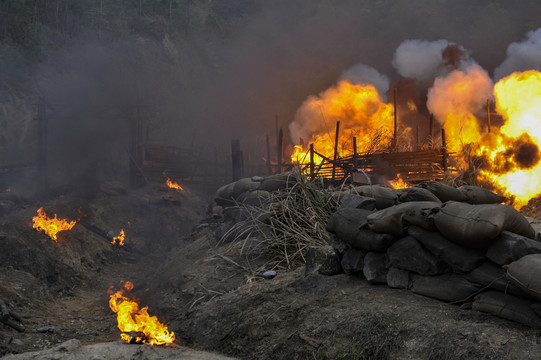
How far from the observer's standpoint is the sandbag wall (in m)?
3.05

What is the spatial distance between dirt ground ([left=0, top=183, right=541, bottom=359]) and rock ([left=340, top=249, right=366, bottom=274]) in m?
0.11

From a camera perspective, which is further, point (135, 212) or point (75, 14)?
point (75, 14)

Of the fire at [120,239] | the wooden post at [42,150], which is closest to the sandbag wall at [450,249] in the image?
the fire at [120,239]

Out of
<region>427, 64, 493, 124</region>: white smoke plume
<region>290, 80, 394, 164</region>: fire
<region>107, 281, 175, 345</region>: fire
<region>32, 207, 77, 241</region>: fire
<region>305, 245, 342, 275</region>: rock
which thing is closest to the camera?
<region>107, 281, 175, 345</region>: fire

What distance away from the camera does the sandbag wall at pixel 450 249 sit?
3.05 m

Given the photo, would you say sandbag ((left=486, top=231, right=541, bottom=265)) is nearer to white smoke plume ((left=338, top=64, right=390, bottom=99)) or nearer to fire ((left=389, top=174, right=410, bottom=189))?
fire ((left=389, top=174, right=410, bottom=189))

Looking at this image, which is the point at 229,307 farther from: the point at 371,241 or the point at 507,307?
the point at 507,307

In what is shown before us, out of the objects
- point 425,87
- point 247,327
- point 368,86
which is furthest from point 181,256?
point 425,87

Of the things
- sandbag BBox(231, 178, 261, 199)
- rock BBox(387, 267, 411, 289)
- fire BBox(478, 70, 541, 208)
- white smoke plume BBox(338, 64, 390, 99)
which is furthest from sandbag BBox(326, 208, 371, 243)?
white smoke plume BBox(338, 64, 390, 99)

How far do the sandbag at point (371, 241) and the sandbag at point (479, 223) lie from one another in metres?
0.64

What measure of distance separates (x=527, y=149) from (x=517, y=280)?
35.6 ft

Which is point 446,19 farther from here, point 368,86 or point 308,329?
point 308,329

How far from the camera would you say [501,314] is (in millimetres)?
3090

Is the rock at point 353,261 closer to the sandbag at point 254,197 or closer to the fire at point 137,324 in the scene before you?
the fire at point 137,324
